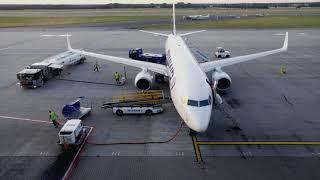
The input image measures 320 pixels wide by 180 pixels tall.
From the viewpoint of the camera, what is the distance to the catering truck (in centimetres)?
3766

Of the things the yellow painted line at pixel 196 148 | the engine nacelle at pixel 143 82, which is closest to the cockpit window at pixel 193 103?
the yellow painted line at pixel 196 148

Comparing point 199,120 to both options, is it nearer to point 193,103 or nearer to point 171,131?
point 193,103

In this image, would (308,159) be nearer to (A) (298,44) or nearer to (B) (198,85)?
(B) (198,85)

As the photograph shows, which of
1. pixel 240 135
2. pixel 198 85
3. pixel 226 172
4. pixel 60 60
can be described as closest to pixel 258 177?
pixel 226 172

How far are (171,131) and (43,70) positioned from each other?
22.6m

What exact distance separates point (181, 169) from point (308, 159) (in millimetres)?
8164

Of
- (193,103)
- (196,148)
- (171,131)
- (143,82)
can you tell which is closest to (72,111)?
(171,131)

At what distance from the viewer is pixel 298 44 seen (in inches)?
2675

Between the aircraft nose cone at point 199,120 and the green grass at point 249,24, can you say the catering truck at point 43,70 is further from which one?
the green grass at point 249,24

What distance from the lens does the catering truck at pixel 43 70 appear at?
37.7m

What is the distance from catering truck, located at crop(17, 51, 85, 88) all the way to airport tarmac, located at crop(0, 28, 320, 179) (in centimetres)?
105

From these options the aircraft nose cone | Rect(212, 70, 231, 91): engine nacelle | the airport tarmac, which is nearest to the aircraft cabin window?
the aircraft nose cone

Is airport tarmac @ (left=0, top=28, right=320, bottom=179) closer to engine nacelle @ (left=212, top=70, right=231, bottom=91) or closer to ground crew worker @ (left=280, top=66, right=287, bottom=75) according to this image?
ground crew worker @ (left=280, top=66, right=287, bottom=75)

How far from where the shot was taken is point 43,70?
40625 millimetres
